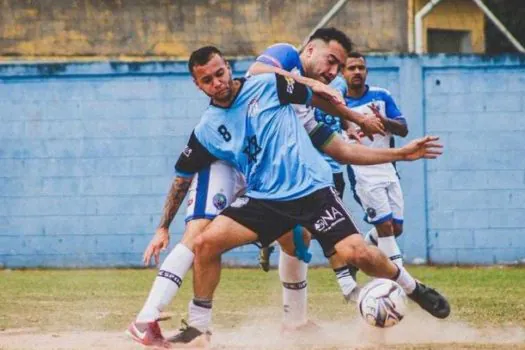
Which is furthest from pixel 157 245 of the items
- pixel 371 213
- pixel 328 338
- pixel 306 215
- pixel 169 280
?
pixel 371 213

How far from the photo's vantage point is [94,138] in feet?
60.2

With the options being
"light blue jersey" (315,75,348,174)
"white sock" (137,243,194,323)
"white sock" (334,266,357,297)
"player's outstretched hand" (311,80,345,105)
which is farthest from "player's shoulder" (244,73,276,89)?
"white sock" (334,266,357,297)

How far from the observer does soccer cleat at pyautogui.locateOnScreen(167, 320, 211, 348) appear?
9.00 m

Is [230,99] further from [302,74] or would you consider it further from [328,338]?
[328,338]

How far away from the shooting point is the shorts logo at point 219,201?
9406 millimetres

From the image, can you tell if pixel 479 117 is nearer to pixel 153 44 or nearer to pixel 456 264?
pixel 456 264

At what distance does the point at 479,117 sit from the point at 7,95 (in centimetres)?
593

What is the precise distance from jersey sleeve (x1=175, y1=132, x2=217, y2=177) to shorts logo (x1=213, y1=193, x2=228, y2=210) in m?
0.21

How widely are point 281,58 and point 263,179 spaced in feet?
2.75

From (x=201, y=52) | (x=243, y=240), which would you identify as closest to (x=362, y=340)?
(x=243, y=240)

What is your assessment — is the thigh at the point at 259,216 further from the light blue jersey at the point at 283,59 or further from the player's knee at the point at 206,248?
the light blue jersey at the point at 283,59

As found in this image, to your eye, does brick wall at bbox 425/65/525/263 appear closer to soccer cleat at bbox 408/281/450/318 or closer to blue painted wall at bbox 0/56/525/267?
blue painted wall at bbox 0/56/525/267

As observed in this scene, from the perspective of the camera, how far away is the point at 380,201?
13375 mm

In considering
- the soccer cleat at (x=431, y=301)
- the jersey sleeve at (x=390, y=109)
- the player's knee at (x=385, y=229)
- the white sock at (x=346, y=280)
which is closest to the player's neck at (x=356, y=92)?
the jersey sleeve at (x=390, y=109)
